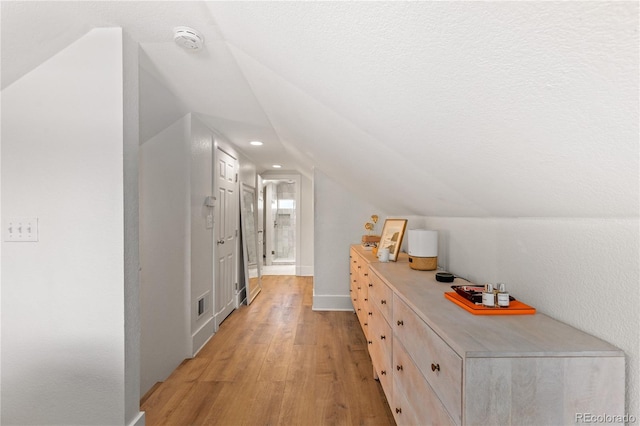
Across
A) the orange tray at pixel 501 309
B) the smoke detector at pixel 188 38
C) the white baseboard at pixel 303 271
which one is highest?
the smoke detector at pixel 188 38

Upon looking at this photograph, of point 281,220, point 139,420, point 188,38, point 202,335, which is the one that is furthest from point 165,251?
point 281,220

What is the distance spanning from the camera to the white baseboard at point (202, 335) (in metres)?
2.79

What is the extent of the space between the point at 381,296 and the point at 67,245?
182cm

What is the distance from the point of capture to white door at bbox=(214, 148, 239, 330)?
11.4 ft

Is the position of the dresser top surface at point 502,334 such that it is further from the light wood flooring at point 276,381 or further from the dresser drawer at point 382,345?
the light wood flooring at point 276,381

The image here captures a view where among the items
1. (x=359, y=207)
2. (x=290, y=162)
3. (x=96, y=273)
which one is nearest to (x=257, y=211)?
(x=290, y=162)

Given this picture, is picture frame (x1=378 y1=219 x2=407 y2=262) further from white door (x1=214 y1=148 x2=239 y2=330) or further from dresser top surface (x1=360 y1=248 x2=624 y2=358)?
white door (x1=214 y1=148 x2=239 y2=330)

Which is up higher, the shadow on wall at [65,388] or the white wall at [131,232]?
the white wall at [131,232]

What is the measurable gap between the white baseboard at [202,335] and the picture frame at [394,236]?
1.96 meters

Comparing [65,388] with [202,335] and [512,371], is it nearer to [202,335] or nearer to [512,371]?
[202,335]

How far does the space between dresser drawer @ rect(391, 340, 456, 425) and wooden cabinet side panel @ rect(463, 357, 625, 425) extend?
0.16m

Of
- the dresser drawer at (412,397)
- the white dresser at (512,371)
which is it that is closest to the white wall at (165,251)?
the dresser drawer at (412,397)

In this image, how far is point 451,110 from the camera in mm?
909

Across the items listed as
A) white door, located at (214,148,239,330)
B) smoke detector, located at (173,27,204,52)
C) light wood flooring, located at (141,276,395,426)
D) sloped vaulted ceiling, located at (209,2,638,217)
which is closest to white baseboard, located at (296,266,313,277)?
white door, located at (214,148,239,330)
